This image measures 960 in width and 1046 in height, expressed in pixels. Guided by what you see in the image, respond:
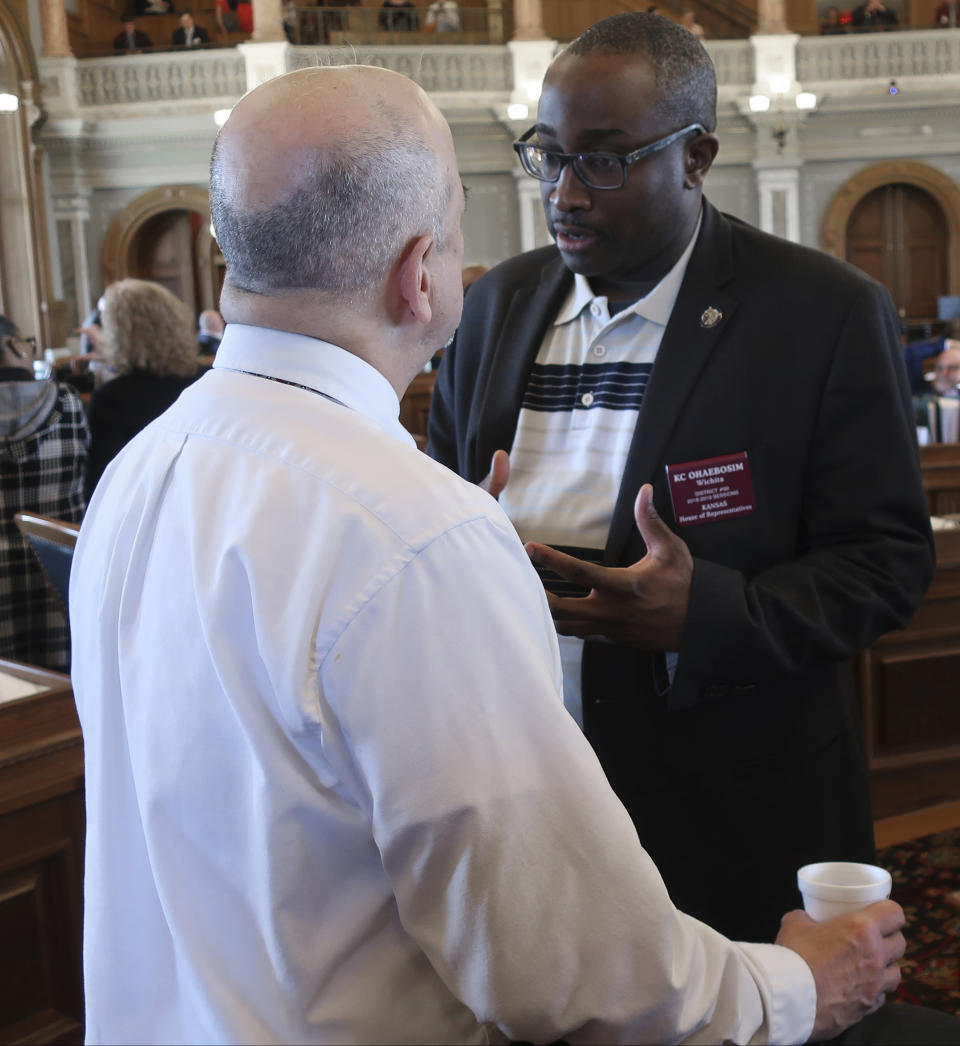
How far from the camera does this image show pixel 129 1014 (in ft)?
3.03

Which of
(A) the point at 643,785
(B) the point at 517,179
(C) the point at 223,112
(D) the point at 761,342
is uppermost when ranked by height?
(C) the point at 223,112

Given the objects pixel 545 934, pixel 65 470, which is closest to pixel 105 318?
pixel 65 470

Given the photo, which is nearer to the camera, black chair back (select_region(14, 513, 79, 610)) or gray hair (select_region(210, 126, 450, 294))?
gray hair (select_region(210, 126, 450, 294))

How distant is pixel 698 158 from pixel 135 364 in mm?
2601

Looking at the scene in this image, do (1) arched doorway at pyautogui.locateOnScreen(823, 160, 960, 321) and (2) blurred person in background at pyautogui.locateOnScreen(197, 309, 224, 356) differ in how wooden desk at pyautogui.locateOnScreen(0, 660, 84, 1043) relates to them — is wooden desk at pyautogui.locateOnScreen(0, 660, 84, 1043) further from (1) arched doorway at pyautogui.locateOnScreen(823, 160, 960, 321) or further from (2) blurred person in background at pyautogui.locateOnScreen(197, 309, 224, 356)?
(1) arched doorway at pyautogui.locateOnScreen(823, 160, 960, 321)

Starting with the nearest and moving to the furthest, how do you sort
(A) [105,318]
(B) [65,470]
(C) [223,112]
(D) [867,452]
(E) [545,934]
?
(E) [545,934], (D) [867,452], (B) [65,470], (A) [105,318], (C) [223,112]

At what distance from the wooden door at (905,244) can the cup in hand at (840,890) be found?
15.3 meters

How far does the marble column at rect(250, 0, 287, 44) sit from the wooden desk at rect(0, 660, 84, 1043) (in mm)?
13037

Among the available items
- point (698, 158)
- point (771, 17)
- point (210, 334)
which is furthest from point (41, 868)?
point (771, 17)

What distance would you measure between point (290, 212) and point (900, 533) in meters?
0.96

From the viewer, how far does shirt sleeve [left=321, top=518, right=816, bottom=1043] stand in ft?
2.63

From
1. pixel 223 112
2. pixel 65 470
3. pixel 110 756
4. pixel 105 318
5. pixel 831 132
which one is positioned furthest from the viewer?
pixel 831 132

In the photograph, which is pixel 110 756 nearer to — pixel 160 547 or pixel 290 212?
pixel 160 547

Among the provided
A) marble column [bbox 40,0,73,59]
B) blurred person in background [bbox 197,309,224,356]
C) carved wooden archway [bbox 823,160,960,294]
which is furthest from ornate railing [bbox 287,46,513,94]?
blurred person in background [bbox 197,309,224,356]
